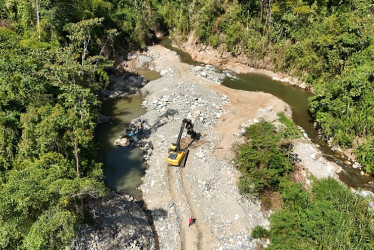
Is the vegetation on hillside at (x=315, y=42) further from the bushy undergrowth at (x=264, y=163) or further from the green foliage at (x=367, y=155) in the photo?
the bushy undergrowth at (x=264, y=163)

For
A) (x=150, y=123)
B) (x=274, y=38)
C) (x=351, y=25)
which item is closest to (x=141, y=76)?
(x=150, y=123)

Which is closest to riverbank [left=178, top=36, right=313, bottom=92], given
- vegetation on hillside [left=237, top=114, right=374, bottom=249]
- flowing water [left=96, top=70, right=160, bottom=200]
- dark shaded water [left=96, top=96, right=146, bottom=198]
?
flowing water [left=96, top=70, right=160, bottom=200]

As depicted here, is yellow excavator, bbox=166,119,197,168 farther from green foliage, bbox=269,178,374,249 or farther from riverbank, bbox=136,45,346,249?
green foliage, bbox=269,178,374,249

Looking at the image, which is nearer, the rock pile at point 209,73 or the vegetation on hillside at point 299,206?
the vegetation on hillside at point 299,206

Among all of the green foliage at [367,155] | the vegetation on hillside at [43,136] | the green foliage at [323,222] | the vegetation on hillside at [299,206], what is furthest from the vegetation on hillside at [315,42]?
the vegetation on hillside at [43,136]

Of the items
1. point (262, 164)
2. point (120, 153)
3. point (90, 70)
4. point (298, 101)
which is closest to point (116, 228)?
point (120, 153)

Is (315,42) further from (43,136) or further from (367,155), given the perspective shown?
(43,136)
